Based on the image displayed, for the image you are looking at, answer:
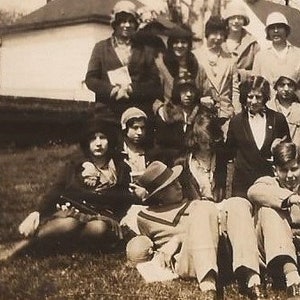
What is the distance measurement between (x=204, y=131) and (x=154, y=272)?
0.72 metres

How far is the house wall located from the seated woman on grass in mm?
211

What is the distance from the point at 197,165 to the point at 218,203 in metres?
0.21

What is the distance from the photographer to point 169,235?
305 cm

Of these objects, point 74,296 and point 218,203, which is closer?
Result: point 74,296

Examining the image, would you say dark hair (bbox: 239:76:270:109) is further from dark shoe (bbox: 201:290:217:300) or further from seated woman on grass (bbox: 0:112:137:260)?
dark shoe (bbox: 201:290:217:300)

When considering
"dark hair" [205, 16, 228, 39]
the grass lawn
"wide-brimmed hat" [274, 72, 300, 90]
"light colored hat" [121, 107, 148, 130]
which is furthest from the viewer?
"wide-brimmed hat" [274, 72, 300, 90]

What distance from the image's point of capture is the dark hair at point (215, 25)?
10.3 ft

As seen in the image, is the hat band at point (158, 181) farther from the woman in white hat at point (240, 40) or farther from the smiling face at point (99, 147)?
the woman in white hat at point (240, 40)

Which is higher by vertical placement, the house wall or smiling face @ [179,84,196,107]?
the house wall

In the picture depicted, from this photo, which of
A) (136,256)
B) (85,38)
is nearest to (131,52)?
(85,38)

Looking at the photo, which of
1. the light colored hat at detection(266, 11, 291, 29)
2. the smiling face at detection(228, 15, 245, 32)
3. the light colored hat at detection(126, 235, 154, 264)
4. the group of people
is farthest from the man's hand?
the light colored hat at detection(266, 11, 291, 29)

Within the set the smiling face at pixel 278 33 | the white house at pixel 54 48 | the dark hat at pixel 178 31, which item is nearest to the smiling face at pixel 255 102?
the smiling face at pixel 278 33

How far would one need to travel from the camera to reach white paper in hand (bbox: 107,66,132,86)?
9.93 feet

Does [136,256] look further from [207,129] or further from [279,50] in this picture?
[279,50]
